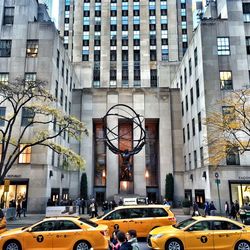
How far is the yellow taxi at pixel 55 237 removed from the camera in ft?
39.0

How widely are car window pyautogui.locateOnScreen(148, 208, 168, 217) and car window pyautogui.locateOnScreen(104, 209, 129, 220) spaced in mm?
1425

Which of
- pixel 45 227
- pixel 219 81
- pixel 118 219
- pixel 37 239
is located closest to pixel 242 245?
pixel 118 219

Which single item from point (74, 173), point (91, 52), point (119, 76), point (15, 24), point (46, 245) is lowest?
point (46, 245)

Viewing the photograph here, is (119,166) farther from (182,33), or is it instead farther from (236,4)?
(182,33)

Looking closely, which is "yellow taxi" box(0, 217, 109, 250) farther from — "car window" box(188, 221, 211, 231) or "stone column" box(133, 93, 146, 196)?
"stone column" box(133, 93, 146, 196)

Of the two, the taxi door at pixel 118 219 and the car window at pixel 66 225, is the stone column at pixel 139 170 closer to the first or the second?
the taxi door at pixel 118 219

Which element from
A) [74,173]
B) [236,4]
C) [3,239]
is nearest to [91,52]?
[74,173]

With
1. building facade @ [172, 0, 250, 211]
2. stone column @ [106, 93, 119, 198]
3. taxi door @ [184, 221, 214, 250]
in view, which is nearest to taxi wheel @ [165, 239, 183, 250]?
taxi door @ [184, 221, 214, 250]

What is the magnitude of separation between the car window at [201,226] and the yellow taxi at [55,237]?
3920 mm

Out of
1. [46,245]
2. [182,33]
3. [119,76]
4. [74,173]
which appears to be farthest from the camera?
[182,33]

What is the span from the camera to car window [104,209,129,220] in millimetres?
15680

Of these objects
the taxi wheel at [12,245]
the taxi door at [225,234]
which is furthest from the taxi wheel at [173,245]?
the taxi wheel at [12,245]

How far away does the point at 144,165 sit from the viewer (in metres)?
47.2

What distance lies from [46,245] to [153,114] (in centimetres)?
3857
